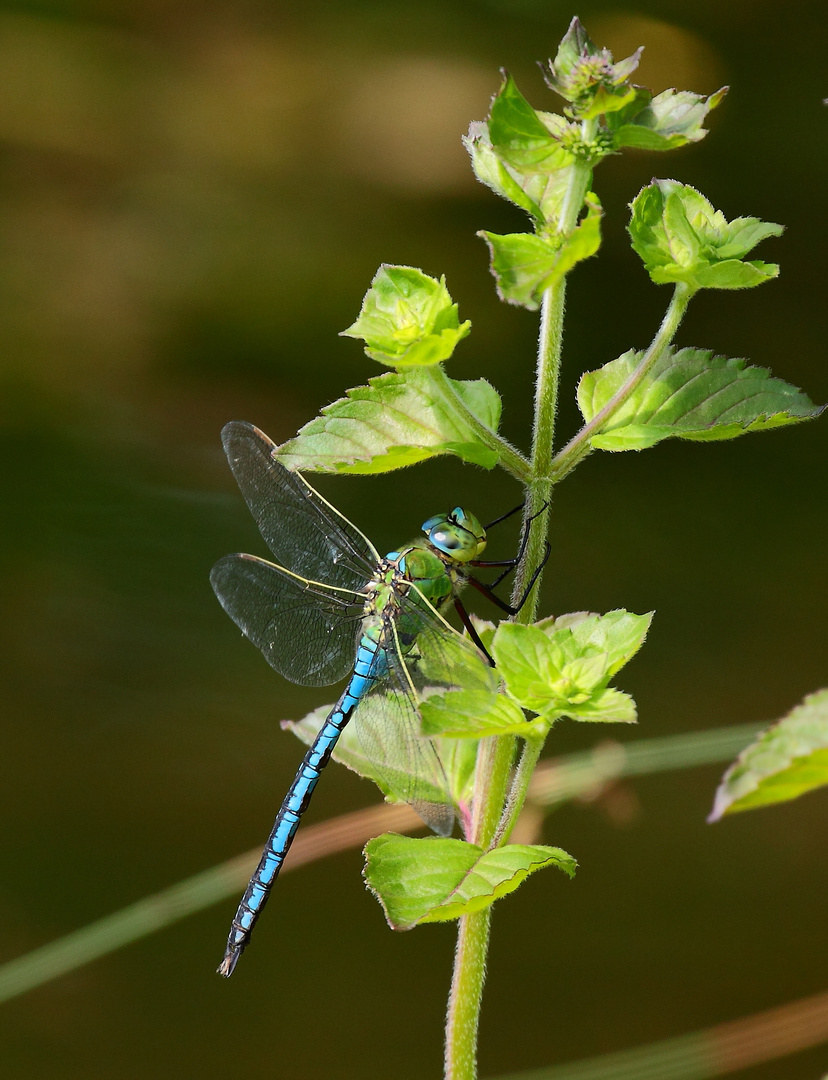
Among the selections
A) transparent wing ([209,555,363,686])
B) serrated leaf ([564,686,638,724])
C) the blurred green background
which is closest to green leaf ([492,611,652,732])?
serrated leaf ([564,686,638,724])

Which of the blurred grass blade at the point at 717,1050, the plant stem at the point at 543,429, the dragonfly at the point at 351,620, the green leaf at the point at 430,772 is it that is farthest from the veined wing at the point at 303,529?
the blurred grass blade at the point at 717,1050

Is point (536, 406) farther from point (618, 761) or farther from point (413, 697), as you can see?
point (618, 761)

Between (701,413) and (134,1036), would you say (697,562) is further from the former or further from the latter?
(134,1036)

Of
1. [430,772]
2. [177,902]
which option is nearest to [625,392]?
[430,772]

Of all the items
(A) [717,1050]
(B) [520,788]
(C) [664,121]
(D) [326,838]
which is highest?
(C) [664,121]

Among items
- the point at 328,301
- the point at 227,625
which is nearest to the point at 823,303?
the point at 328,301

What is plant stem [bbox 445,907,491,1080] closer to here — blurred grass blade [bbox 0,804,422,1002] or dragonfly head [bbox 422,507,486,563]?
dragonfly head [bbox 422,507,486,563]
